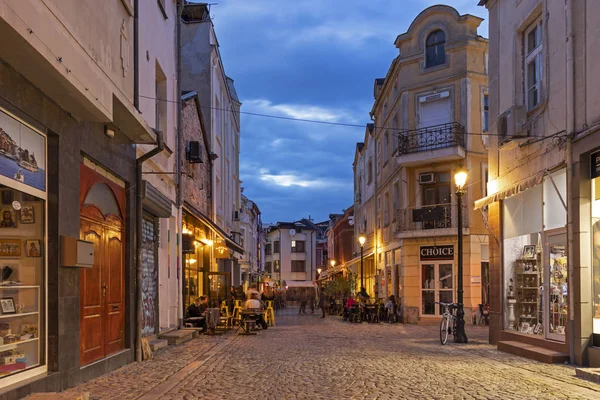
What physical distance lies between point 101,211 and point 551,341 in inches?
346

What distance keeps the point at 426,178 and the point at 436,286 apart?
448cm

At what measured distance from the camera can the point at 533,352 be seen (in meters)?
13.2

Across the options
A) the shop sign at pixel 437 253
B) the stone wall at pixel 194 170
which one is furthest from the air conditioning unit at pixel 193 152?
the shop sign at pixel 437 253

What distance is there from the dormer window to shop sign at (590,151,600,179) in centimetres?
1717

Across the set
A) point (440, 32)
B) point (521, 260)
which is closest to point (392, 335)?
point (521, 260)

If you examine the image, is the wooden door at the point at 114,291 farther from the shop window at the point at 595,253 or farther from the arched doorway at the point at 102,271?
the shop window at the point at 595,253

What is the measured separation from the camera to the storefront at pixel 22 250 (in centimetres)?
728

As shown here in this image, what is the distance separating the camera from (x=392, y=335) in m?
20.6

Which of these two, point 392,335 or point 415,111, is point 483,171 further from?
point 392,335

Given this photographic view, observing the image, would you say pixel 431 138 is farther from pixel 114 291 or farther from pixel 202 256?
pixel 114 291

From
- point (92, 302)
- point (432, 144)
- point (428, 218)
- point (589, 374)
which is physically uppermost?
point (432, 144)

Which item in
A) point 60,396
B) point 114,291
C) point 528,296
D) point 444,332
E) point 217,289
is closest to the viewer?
point 60,396

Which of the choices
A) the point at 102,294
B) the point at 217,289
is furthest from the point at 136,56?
the point at 217,289

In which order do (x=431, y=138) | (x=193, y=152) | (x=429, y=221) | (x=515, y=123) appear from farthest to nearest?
(x=429, y=221) < (x=431, y=138) < (x=193, y=152) < (x=515, y=123)
